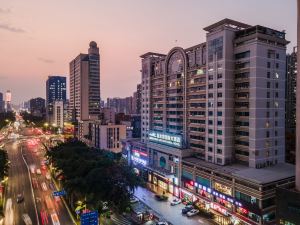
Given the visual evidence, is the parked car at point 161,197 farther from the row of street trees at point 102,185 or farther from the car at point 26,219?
the car at point 26,219

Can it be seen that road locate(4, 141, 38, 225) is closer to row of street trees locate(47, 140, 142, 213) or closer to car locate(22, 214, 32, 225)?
car locate(22, 214, 32, 225)

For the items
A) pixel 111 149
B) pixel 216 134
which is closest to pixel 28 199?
pixel 216 134

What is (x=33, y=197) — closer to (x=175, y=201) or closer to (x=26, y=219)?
(x=26, y=219)

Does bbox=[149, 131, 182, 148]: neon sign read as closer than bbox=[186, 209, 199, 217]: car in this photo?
No

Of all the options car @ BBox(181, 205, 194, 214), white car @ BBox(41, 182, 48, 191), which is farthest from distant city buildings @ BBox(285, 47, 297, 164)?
white car @ BBox(41, 182, 48, 191)

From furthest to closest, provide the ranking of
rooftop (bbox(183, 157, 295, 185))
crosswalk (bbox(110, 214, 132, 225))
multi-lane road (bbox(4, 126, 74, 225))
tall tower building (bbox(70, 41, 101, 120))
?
tall tower building (bbox(70, 41, 101, 120)) < multi-lane road (bbox(4, 126, 74, 225)) < crosswalk (bbox(110, 214, 132, 225)) < rooftop (bbox(183, 157, 295, 185))

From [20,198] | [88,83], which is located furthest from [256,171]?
[88,83]

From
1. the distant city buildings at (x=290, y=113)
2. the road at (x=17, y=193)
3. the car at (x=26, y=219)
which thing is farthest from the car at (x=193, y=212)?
the distant city buildings at (x=290, y=113)
